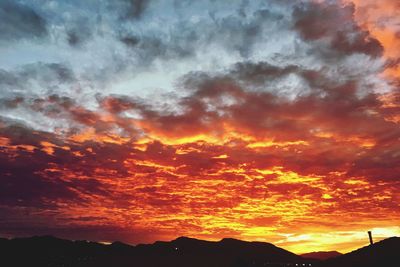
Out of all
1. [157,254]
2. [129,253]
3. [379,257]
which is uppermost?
[157,254]

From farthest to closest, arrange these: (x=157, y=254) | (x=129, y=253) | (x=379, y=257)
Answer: (x=129, y=253) → (x=157, y=254) → (x=379, y=257)

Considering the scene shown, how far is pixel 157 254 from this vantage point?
126 m

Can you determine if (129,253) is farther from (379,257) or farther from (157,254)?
(379,257)

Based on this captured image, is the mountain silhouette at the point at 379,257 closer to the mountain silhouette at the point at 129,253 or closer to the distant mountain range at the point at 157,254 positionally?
the distant mountain range at the point at 157,254

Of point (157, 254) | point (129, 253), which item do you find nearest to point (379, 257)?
point (157, 254)

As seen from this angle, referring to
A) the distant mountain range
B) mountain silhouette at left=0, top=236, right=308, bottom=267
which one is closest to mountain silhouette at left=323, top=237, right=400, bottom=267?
the distant mountain range

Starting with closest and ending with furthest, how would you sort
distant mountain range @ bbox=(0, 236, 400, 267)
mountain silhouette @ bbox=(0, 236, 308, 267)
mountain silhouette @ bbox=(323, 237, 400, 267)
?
mountain silhouette @ bbox=(323, 237, 400, 267), distant mountain range @ bbox=(0, 236, 400, 267), mountain silhouette @ bbox=(0, 236, 308, 267)

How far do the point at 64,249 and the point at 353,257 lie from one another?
332 ft

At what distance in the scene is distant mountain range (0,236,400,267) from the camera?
55562mm

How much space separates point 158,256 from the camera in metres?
121

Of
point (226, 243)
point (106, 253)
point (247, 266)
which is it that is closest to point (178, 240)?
point (226, 243)

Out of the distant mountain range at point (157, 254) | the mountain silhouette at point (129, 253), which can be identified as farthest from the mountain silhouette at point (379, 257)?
the mountain silhouette at point (129, 253)

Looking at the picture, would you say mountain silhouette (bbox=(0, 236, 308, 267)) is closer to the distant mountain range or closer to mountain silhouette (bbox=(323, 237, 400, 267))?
the distant mountain range

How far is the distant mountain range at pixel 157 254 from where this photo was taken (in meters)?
55.6
